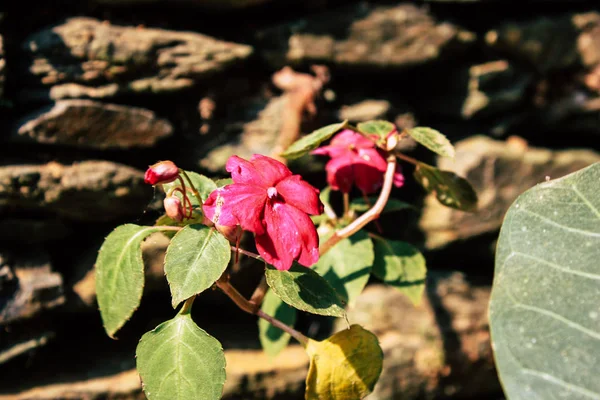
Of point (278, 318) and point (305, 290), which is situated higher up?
point (305, 290)

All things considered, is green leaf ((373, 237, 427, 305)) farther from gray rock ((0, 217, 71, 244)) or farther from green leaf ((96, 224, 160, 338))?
gray rock ((0, 217, 71, 244))

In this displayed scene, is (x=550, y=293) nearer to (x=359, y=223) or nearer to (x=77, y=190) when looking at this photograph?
(x=359, y=223)

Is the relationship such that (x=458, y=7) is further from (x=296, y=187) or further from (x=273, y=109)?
(x=296, y=187)

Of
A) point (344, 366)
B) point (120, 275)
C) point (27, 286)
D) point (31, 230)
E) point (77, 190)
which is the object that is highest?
point (120, 275)

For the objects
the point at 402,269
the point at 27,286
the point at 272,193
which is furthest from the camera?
the point at 27,286

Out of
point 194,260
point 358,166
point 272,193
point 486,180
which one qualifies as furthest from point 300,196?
point 486,180

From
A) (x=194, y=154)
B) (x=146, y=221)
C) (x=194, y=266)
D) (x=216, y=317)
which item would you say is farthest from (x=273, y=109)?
(x=194, y=266)

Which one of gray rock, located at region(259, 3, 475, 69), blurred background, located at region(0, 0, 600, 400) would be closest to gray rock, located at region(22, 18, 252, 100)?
blurred background, located at region(0, 0, 600, 400)
